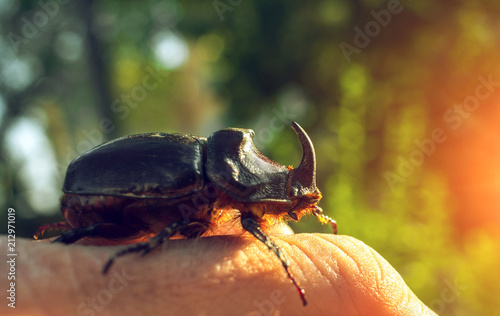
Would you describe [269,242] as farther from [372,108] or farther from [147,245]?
[372,108]

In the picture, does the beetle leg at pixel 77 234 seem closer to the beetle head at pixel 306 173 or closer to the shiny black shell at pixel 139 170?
the shiny black shell at pixel 139 170

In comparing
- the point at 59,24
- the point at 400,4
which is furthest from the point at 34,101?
the point at 400,4

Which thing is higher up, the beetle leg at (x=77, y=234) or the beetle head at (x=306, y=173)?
the beetle head at (x=306, y=173)

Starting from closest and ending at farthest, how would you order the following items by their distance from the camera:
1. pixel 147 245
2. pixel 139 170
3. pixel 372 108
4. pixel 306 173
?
pixel 147 245 → pixel 139 170 → pixel 306 173 → pixel 372 108

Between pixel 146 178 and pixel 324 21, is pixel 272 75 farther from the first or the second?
pixel 146 178

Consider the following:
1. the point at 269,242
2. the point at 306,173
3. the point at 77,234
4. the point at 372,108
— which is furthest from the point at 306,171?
the point at 372,108

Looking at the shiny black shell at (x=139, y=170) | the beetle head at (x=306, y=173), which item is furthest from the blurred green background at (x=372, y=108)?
the shiny black shell at (x=139, y=170)

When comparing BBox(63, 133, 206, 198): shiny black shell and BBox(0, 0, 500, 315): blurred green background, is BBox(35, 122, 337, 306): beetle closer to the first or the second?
BBox(63, 133, 206, 198): shiny black shell
